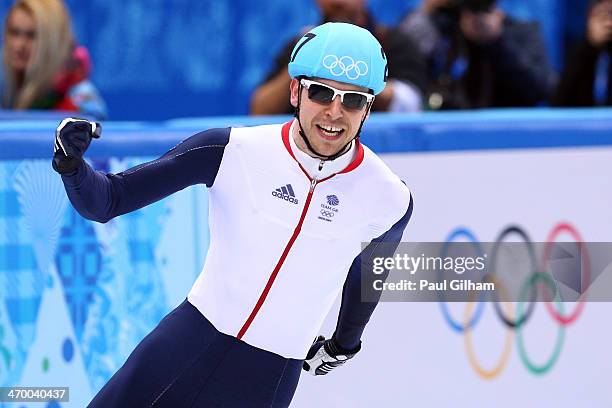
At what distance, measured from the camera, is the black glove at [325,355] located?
14.1 ft

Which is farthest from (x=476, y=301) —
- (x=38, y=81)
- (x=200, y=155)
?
(x=38, y=81)

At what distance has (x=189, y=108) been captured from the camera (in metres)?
9.71

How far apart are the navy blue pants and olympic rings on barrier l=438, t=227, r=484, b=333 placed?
147 centimetres

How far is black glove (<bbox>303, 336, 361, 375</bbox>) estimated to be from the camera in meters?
4.31

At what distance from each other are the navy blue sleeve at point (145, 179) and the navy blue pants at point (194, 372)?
43cm

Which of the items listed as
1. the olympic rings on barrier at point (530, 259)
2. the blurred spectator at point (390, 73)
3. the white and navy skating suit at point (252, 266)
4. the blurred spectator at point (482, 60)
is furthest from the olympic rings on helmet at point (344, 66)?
the blurred spectator at point (482, 60)

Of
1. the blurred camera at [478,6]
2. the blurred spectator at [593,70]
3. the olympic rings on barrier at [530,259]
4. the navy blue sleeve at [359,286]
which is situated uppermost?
the blurred camera at [478,6]

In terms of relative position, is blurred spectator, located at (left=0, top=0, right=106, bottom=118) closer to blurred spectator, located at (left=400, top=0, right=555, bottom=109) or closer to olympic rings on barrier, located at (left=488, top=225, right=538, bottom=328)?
blurred spectator, located at (left=400, top=0, right=555, bottom=109)

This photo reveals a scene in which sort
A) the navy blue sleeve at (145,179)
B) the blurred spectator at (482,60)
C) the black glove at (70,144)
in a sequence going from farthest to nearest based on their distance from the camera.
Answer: the blurred spectator at (482,60), the navy blue sleeve at (145,179), the black glove at (70,144)

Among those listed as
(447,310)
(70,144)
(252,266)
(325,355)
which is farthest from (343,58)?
(447,310)

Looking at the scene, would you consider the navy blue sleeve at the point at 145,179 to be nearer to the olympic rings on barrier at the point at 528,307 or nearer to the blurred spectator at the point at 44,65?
the olympic rings on barrier at the point at 528,307

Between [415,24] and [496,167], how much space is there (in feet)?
8.64

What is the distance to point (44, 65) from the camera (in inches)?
254

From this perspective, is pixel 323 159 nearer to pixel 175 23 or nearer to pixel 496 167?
pixel 496 167
